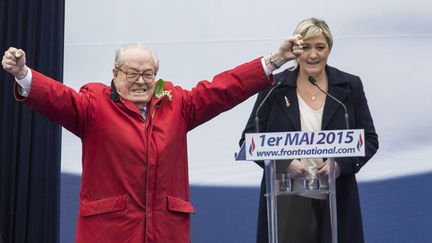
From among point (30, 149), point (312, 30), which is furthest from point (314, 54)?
point (30, 149)

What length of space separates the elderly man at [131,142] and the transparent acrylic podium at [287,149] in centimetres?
21

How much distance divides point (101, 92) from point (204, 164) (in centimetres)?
155

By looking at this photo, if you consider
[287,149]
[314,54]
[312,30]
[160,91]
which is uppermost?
[312,30]

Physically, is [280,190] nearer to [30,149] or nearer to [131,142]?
[131,142]

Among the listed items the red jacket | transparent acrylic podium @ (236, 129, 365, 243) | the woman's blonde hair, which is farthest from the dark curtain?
transparent acrylic podium @ (236, 129, 365, 243)

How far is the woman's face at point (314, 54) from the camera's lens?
11.5 feet

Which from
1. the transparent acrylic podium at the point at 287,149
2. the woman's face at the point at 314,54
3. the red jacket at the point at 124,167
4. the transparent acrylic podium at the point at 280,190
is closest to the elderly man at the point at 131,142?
the red jacket at the point at 124,167

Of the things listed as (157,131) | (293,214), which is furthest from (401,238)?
(157,131)

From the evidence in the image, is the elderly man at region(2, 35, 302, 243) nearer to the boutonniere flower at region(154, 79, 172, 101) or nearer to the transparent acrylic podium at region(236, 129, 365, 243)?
the boutonniere flower at region(154, 79, 172, 101)

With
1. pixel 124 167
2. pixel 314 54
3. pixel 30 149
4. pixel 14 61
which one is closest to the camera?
pixel 14 61

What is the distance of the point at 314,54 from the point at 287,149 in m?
0.72

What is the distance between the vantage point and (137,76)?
2.88 m

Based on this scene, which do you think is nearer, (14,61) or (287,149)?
(14,61)

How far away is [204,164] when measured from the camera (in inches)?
173
